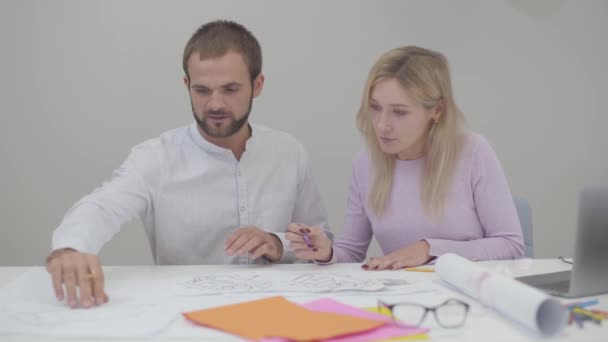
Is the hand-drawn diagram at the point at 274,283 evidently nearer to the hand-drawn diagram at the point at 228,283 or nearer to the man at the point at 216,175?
the hand-drawn diagram at the point at 228,283

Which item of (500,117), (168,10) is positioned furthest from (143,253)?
(500,117)

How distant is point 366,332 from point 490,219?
0.91 meters

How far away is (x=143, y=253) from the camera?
2.85 meters

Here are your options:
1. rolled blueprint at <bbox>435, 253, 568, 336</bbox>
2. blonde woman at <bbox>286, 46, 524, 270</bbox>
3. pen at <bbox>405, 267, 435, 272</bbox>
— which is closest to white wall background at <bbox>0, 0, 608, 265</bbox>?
blonde woman at <bbox>286, 46, 524, 270</bbox>

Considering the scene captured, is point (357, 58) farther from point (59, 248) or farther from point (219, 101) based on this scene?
point (59, 248)

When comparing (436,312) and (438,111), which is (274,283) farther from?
(438,111)

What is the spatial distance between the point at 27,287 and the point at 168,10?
1611mm

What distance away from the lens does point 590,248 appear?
130cm

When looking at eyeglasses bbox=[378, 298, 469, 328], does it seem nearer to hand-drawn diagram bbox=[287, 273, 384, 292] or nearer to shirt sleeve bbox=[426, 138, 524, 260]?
hand-drawn diagram bbox=[287, 273, 384, 292]

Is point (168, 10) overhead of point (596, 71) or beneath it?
overhead

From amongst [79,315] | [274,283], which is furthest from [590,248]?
[79,315]

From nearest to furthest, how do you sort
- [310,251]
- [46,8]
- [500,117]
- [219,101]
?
[310,251] → [219,101] → [46,8] → [500,117]

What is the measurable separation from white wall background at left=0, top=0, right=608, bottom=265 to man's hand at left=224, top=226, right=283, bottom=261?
1.12m

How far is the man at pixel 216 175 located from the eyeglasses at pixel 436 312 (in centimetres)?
58
